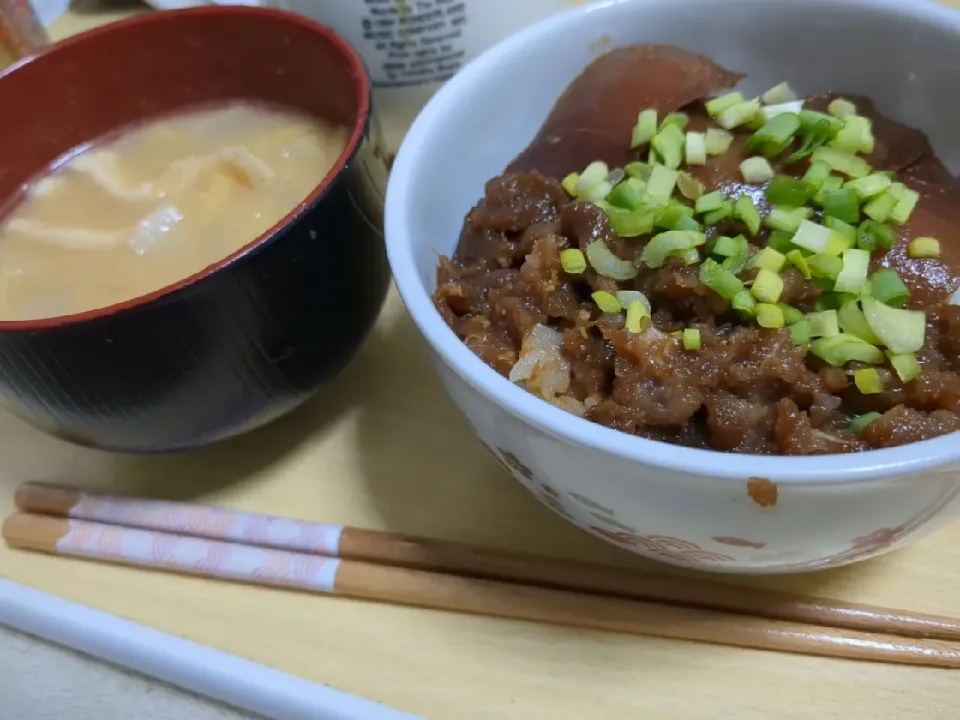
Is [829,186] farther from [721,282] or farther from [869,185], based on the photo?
[721,282]

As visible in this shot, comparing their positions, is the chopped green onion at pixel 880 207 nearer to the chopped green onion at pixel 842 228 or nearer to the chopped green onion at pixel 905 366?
the chopped green onion at pixel 842 228

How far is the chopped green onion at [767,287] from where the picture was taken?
Answer: 2.68 feet

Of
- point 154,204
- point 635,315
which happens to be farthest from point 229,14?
point 635,315

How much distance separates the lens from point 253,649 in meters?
0.90

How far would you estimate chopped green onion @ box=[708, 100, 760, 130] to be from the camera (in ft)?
3.32

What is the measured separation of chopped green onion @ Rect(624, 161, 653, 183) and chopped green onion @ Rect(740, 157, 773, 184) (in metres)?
0.10

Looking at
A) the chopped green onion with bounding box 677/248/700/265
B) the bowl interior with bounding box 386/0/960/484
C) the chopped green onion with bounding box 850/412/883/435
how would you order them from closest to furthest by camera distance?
the chopped green onion with bounding box 850/412/883/435, the chopped green onion with bounding box 677/248/700/265, the bowl interior with bounding box 386/0/960/484

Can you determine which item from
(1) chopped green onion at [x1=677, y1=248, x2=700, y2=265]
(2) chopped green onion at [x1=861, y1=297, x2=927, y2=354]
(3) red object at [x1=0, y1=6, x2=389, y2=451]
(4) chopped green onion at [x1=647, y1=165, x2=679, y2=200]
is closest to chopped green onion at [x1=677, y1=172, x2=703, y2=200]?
(4) chopped green onion at [x1=647, y1=165, x2=679, y2=200]

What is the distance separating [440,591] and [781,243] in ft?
1.64

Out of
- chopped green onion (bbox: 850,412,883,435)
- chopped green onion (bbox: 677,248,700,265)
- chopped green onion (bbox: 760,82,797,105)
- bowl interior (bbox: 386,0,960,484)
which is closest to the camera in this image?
chopped green onion (bbox: 850,412,883,435)

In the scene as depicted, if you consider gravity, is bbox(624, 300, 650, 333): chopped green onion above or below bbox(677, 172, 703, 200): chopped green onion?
below

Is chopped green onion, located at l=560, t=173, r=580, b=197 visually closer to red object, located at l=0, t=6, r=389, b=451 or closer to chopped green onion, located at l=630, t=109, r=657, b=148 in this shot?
chopped green onion, located at l=630, t=109, r=657, b=148

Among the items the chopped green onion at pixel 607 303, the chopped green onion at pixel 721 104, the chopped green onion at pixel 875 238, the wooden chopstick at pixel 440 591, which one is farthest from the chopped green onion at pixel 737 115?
the wooden chopstick at pixel 440 591

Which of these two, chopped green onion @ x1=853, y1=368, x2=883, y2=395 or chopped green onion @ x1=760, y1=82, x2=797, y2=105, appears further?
chopped green onion @ x1=760, y1=82, x2=797, y2=105
